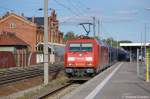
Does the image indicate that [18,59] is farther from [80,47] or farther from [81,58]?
[81,58]

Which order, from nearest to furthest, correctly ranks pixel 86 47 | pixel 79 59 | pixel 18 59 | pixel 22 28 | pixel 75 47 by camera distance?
1. pixel 79 59
2. pixel 75 47
3. pixel 86 47
4. pixel 18 59
5. pixel 22 28

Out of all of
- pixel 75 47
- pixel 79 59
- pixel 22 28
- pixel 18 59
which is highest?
pixel 22 28

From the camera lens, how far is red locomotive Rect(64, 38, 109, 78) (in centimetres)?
2942

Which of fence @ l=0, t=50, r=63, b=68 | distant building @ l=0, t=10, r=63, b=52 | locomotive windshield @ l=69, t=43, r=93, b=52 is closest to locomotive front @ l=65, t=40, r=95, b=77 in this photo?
locomotive windshield @ l=69, t=43, r=93, b=52

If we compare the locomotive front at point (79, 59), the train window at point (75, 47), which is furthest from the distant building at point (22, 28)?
the locomotive front at point (79, 59)

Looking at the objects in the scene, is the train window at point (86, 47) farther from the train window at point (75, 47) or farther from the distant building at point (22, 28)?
the distant building at point (22, 28)

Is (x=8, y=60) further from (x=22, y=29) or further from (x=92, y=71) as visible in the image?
(x=22, y=29)

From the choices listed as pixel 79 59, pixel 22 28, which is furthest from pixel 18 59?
pixel 22 28

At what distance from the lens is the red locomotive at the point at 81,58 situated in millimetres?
29422

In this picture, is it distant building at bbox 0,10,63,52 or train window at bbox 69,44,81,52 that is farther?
distant building at bbox 0,10,63,52

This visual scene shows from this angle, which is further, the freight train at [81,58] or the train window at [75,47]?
the train window at [75,47]

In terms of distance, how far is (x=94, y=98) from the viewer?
16.1m

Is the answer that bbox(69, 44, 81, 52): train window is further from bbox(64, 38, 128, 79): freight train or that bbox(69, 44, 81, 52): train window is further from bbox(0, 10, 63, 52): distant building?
bbox(0, 10, 63, 52): distant building

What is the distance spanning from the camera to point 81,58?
2959 cm
